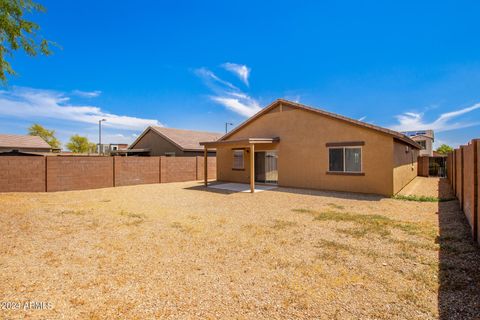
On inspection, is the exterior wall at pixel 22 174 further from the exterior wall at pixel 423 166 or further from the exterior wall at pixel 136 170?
the exterior wall at pixel 423 166

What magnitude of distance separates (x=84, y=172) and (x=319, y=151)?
1382 cm

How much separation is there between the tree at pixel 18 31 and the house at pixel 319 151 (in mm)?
8966

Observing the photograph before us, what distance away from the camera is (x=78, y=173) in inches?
561

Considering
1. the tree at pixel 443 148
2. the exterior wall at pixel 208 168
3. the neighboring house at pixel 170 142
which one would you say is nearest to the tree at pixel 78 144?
the neighboring house at pixel 170 142

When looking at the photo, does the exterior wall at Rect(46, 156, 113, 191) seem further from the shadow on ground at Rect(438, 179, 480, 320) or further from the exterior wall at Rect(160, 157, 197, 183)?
the shadow on ground at Rect(438, 179, 480, 320)

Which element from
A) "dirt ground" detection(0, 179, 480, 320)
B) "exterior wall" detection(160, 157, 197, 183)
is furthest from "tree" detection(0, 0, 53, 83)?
"exterior wall" detection(160, 157, 197, 183)

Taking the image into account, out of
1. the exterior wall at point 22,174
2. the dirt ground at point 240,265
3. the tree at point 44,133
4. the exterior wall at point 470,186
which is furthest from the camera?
the tree at point 44,133

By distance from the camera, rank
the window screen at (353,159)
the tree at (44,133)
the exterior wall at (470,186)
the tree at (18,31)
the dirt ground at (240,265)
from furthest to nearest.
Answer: the tree at (44,133), the window screen at (353,159), the tree at (18,31), the exterior wall at (470,186), the dirt ground at (240,265)

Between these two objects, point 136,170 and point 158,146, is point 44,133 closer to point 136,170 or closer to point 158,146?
point 158,146

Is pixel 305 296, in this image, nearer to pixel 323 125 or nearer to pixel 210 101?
pixel 323 125

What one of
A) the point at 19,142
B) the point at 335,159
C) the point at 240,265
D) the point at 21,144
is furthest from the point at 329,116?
the point at 19,142

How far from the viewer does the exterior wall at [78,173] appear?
44.0 ft

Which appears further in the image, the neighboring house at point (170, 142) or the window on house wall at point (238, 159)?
the neighboring house at point (170, 142)

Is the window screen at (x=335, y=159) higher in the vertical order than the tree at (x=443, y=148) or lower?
lower
